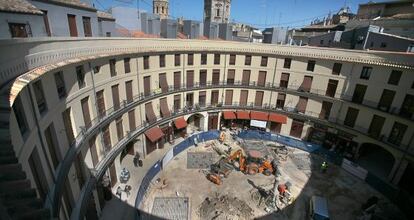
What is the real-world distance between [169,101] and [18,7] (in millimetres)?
19414

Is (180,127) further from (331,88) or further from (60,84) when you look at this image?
(331,88)

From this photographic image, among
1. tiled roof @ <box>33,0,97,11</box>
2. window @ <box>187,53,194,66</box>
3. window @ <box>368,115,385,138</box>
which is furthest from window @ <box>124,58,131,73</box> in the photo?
window @ <box>368,115,385,138</box>

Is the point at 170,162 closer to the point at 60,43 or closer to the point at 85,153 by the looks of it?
the point at 85,153

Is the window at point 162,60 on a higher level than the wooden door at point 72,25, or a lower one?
lower

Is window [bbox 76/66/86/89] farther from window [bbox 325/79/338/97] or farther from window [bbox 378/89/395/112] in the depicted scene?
window [bbox 378/89/395/112]

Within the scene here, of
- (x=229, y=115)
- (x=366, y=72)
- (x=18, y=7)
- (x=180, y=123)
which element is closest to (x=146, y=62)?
(x=180, y=123)

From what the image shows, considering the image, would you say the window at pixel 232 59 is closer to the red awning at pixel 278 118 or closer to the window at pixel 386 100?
the red awning at pixel 278 118

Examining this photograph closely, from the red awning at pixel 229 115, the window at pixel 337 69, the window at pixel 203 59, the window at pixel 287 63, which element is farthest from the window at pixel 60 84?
the window at pixel 337 69

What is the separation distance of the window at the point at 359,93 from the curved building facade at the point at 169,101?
131 millimetres

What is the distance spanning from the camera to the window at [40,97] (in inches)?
464

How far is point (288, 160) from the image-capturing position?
31875 millimetres

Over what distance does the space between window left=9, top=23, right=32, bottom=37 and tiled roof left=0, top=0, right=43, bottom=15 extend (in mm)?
969

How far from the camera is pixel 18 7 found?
1548 centimetres

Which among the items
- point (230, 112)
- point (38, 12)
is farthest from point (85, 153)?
point (230, 112)
